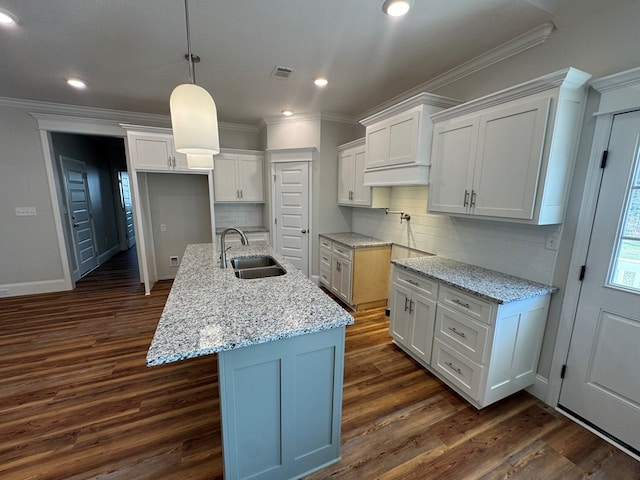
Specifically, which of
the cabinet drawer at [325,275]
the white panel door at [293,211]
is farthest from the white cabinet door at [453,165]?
the white panel door at [293,211]

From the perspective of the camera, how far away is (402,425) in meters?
1.85

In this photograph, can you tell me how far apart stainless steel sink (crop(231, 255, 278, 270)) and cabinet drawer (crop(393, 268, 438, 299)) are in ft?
4.04

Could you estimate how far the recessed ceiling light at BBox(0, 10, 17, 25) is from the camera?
1.80 metres

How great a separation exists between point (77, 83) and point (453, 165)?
407 cm

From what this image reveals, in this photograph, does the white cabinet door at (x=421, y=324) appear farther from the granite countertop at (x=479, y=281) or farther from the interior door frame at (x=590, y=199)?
the interior door frame at (x=590, y=199)

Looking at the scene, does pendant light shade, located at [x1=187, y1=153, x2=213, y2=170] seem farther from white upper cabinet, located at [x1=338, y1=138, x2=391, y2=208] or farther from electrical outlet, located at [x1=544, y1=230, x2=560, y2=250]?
electrical outlet, located at [x1=544, y1=230, x2=560, y2=250]

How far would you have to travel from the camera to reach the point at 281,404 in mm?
1330

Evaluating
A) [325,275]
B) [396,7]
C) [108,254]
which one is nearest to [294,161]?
[325,275]

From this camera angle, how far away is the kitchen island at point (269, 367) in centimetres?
119

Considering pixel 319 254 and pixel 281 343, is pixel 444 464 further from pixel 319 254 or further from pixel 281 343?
pixel 319 254

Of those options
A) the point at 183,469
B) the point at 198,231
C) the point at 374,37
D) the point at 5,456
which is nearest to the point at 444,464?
the point at 183,469

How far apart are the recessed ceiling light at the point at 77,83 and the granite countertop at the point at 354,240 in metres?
3.41

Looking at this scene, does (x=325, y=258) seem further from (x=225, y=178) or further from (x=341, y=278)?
(x=225, y=178)

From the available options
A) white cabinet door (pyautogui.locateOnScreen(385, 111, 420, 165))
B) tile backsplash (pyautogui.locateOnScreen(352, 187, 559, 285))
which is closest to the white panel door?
tile backsplash (pyautogui.locateOnScreen(352, 187, 559, 285))
